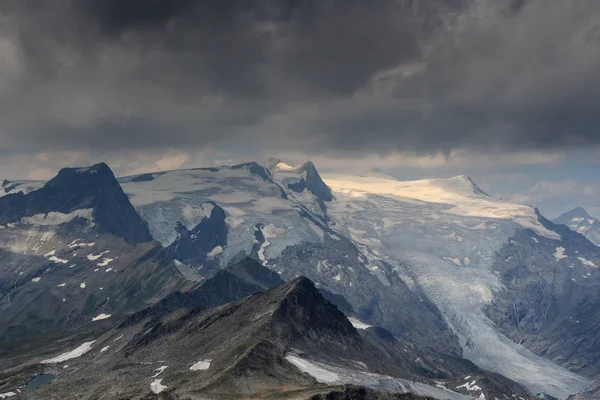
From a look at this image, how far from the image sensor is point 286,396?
186 metres

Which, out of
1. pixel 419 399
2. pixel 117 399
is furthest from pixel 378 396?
pixel 117 399

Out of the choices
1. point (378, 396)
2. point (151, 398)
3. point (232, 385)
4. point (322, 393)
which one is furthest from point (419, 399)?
point (151, 398)

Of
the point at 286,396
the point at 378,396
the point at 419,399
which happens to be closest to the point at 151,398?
the point at 286,396

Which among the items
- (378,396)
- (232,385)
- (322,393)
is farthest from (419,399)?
(232,385)

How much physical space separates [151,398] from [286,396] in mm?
37676

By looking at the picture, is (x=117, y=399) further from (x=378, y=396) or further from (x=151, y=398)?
(x=378, y=396)

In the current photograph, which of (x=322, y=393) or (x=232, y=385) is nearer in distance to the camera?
(x=322, y=393)

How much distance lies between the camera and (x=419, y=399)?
655ft

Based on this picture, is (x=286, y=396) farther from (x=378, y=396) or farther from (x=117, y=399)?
(x=117, y=399)

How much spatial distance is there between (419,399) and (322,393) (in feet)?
119

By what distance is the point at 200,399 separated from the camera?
182 metres

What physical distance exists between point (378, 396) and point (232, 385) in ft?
141

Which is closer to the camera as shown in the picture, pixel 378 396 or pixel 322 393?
pixel 322 393

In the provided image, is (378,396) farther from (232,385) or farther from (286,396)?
(232,385)
